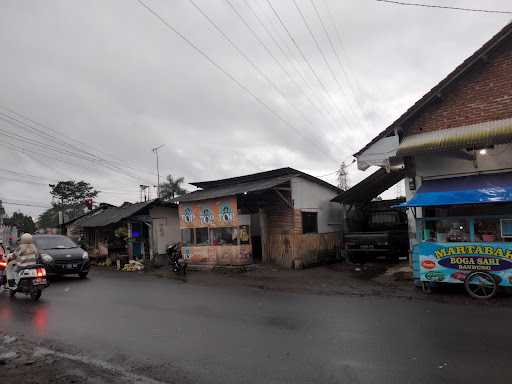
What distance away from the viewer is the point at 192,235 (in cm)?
1781

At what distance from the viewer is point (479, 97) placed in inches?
415

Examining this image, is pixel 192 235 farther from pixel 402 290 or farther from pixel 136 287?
pixel 402 290

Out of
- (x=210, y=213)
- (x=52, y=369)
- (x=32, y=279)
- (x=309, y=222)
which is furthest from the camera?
(x=309, y=222)

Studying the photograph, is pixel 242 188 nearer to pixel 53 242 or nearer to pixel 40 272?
pixel 53 242

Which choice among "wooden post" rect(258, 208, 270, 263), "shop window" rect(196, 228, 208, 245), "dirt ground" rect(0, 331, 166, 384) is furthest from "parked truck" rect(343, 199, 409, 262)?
"dirt ground" rect(0, 331, 166, 384)

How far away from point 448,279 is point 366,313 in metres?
2.83

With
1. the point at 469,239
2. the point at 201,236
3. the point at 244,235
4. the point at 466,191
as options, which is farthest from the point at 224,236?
the point at 466,191

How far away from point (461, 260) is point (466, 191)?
170cm

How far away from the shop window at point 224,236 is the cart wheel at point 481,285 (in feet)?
30.3

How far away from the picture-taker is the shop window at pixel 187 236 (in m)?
17.8

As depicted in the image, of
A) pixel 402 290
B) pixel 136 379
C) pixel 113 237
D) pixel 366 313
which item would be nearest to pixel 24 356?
pixel 136 379

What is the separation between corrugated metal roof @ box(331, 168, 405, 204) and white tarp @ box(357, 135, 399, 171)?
4344mm

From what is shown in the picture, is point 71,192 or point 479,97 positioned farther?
point 71,192

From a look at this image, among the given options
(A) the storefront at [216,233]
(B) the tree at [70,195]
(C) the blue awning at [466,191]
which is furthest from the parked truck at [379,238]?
(B) the tree at [70,195]
